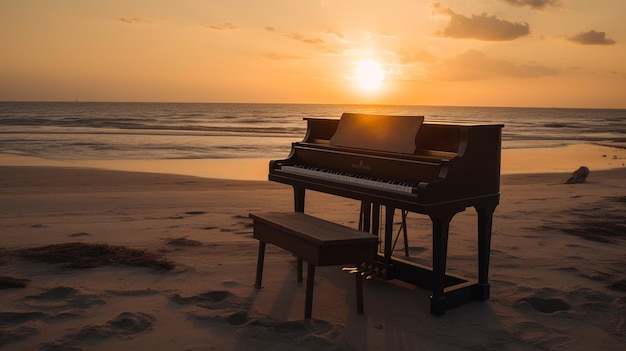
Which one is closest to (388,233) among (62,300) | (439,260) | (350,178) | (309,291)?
(350,178)

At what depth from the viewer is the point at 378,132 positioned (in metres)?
4.65

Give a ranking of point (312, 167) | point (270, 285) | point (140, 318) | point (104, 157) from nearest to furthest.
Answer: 1. point (140, 318)
2. point (270, 285)
3. point (312, 167)
4. point (104, 157)

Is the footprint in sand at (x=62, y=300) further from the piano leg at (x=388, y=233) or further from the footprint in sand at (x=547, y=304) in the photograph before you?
the footprint in sand at (x=547, y=304)

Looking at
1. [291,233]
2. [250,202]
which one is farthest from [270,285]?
[250,202]

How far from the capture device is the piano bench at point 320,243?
3.86 m

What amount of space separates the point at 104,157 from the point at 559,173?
1286 cm

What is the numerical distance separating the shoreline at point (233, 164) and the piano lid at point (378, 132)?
7727mm

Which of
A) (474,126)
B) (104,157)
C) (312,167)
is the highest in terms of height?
(474,126)

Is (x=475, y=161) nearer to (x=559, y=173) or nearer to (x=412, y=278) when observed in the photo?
(x=412, y=278)

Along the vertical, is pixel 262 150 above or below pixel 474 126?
below

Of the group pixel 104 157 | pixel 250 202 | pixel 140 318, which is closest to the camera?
pixel 140 318

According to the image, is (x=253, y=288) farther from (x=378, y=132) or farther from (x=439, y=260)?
(x=378, y=132)

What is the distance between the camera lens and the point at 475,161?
4.10m

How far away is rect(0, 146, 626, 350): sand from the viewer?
3.65 meters
